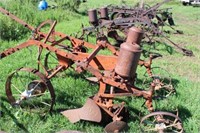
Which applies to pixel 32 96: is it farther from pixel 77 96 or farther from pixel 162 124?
pixel 162 124

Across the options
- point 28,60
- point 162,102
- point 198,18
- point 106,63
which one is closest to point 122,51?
point 106,63

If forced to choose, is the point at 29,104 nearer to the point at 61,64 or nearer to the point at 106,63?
the point at 61,64

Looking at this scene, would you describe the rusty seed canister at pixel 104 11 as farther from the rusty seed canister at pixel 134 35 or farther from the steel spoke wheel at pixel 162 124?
the steel spoke wheel at pixel 162 124

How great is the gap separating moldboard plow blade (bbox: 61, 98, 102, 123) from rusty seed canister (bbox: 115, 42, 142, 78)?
0.51 m

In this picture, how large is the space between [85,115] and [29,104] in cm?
79

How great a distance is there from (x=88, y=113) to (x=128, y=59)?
31.8 inches

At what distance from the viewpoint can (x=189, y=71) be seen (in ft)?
18.8

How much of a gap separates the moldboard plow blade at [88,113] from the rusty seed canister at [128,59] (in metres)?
0.51

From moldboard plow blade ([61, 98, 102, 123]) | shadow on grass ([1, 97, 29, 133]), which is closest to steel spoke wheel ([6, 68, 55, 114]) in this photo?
shadow on grass ([1, 97, 29, 133])

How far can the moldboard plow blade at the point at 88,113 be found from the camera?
3332mm

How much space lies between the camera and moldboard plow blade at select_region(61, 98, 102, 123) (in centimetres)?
333

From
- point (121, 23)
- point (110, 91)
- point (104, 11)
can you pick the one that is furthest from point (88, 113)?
point (121, 23)

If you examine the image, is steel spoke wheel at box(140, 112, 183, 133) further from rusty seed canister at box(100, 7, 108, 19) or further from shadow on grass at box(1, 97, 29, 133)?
rusty seed canister at box(100, 7, 108, 19)

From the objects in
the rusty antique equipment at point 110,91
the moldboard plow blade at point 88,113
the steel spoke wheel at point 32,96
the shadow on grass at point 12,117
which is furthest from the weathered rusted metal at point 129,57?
the shadow on grass at point 12,117
